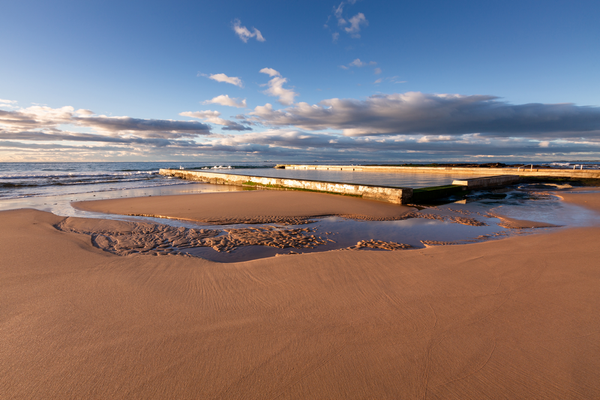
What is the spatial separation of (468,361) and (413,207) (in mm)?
7471

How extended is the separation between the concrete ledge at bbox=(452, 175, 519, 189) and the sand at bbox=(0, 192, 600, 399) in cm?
960

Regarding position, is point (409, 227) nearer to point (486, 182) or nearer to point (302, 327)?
point (302, 327)

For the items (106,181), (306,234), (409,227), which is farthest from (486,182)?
(106,181)

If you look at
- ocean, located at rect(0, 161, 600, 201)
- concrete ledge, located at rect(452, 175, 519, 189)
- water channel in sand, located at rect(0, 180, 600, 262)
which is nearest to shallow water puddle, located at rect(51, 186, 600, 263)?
water channel in sand, located at rect(0, 180, 600, 262)

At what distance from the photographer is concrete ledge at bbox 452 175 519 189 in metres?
12.7

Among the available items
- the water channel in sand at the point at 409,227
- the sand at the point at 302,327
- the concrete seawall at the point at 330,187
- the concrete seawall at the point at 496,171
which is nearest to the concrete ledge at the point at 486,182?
the water channel in sand at the point at 409,227

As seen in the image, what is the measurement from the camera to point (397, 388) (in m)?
1.66

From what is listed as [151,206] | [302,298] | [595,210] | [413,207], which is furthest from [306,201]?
[595,210]

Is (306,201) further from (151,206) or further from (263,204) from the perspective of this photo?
(151,206)

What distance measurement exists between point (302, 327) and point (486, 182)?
16.7 meters

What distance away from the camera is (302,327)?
2258mm

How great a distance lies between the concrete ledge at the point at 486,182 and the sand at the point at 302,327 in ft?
31.5

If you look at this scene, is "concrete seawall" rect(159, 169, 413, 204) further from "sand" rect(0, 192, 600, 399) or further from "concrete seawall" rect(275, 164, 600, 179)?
"concrete seawall" rect(275, 164, 600, 179)

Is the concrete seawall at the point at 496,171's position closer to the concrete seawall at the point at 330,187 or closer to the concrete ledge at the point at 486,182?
the concrete ledge at the point at 486,182
